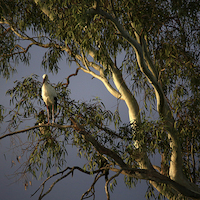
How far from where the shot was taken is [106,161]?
4.20 meters

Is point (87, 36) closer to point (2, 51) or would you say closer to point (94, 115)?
point (94, 115)

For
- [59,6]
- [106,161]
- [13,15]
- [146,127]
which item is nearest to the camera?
[146,127]

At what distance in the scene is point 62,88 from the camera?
4441 mm

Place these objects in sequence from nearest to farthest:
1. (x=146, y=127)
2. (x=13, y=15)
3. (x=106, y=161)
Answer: (x=146, y=127)
(x=106, y=161)
(x=13, y=15)

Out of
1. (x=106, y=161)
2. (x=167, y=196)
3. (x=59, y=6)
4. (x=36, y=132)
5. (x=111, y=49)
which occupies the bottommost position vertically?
(x=167, y=196)

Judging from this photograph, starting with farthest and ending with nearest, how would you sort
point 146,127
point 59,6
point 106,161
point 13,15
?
point 13,15, point 106,161, point 59,6, point 146,127

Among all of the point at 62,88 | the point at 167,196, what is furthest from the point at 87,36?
the point at 167,196


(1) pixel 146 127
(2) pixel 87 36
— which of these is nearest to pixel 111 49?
(2) pixel 87 36

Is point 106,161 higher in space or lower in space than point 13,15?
lower

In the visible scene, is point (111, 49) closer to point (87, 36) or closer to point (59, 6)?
point (87, 36)

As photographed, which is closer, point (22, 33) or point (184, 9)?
point (184, 9)

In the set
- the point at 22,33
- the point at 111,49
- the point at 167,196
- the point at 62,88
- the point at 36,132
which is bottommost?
the point at 167,196

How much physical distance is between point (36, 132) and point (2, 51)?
67.7 inches

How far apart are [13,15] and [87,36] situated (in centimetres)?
205
